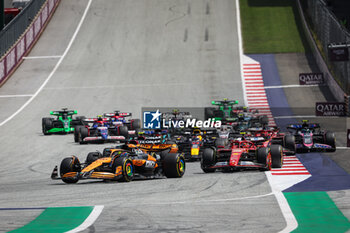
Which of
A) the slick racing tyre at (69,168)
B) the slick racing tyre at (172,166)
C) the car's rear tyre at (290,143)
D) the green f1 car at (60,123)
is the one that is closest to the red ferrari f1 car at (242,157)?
the slick racing tyre at (172,166)

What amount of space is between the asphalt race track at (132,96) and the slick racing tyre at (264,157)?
0.71 metres

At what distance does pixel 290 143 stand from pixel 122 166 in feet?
28.3

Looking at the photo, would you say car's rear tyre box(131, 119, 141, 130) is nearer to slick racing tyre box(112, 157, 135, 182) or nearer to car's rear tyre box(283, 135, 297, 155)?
car's rear tyre box(283, 135, 297, 155)

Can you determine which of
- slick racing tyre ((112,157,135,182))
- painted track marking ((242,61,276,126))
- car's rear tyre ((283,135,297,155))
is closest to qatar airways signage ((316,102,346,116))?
painted track marking ((242,61,276,126))

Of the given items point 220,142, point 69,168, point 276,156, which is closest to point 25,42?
point 220,142

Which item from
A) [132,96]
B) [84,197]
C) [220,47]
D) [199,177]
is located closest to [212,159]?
[199,177]

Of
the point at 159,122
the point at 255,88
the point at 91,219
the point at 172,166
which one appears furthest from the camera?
the point at 255,88

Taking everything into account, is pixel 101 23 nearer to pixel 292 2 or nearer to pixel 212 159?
pixel 292 2

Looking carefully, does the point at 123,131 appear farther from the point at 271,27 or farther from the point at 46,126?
the point at 271,27

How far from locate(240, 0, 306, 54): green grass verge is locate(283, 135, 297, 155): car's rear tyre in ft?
99.8

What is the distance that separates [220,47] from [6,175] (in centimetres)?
3623

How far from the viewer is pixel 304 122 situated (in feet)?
89.0

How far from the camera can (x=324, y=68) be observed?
48156mm

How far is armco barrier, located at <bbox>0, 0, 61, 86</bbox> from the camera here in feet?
170
